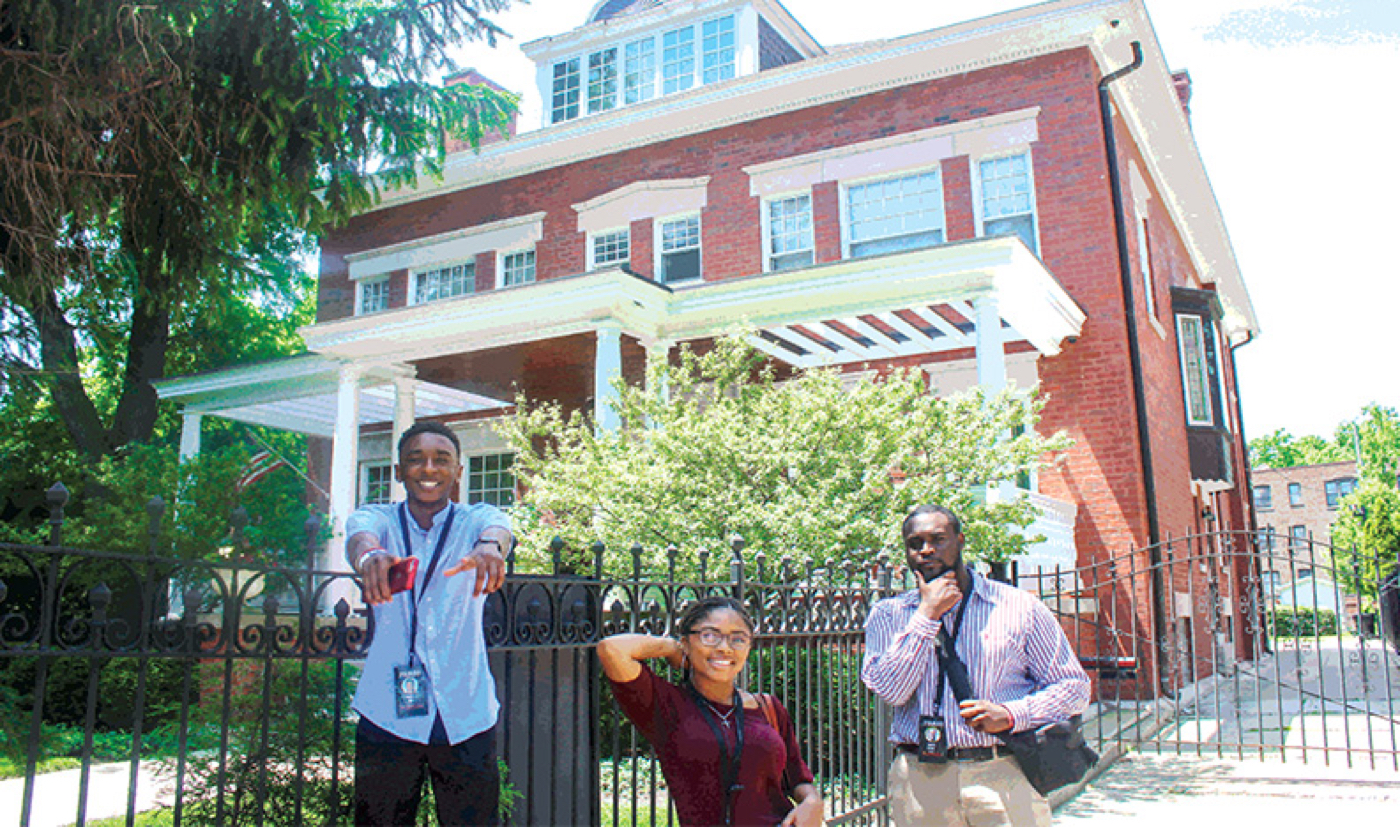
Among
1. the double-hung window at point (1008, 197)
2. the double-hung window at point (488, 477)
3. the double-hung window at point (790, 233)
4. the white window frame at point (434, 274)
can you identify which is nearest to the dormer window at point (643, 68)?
the double-hung window at point (790, 233)

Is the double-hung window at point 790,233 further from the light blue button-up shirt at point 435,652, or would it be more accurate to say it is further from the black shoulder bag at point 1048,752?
the light blue button-up shirt at point 435,652

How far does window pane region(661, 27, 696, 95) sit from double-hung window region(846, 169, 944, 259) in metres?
4.18

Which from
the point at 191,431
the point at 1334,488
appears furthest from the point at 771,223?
the point at 1334,488

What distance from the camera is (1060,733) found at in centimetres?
329

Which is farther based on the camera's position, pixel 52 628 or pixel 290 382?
pixel 290 382

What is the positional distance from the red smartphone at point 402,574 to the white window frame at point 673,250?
1420 centimetres

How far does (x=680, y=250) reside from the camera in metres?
16.8

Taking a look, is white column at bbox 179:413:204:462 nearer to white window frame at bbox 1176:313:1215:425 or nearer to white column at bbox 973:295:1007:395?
white column at bbox 973:295:1007:395

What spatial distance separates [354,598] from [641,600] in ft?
19.3

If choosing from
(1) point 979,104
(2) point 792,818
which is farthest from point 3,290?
(1) point 979,104

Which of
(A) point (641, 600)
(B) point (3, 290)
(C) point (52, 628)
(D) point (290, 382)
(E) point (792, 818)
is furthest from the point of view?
(D) point (290, 382)

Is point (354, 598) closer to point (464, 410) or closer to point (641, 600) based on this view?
point (641, 600)

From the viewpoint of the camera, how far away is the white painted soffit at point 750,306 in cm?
1134

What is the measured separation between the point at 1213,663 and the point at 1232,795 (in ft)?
6.62
